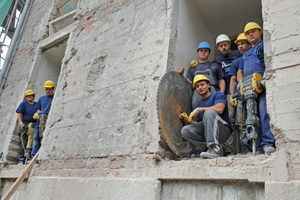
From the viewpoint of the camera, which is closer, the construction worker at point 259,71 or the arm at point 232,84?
the construction worker at point 259,71

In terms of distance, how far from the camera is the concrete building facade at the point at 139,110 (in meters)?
2.59

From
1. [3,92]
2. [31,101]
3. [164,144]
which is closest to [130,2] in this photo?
[164,144]

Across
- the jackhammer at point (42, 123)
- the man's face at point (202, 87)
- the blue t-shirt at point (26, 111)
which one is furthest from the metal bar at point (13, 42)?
the man's face at point (202, 87)

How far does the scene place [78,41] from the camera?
539 centimetres

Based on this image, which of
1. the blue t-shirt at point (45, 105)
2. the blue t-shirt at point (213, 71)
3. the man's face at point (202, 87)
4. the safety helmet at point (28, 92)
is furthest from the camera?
the safety helmet at point (28, 92)

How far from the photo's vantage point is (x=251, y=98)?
2928 millimetres

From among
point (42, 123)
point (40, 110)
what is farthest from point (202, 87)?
point (40, 110)

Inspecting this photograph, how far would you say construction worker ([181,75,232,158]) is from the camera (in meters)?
3.06

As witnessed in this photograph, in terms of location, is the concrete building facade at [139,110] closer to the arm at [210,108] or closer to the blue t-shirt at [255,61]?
the blue t-shirt at [255,61]

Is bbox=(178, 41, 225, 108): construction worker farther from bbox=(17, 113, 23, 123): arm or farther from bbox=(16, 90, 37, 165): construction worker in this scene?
bbox=(17, 113, 23, 123): arm

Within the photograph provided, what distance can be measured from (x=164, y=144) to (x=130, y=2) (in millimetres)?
2598

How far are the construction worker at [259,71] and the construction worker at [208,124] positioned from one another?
0.43 metres

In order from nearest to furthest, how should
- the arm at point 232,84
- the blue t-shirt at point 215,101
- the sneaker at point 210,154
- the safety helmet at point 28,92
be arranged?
1. the sneaker at point 210,154
2. the blue t-shirt at point 215,101
3. the arm at point 232,84
4. the safety helmet at point 28,92

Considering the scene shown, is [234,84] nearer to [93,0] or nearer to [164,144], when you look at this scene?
[164,144]
